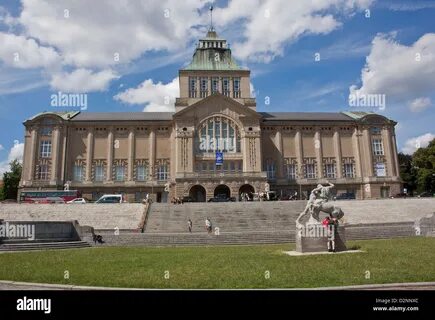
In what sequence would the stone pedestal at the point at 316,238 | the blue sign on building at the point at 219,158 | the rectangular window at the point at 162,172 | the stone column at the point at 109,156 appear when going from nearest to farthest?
1. the stone pedestal at the point at 316,238
2. the blue sign on building at the point at 219,158
3. the stone column at the point at 109,156
4. the rectangular window at the point at 162,172

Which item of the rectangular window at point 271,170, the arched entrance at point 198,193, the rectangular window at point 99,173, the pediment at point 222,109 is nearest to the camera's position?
the arched entrance at point 198,193

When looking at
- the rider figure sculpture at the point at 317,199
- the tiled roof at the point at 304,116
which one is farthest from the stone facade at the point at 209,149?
the rider figure sculpture at the point at 317,199

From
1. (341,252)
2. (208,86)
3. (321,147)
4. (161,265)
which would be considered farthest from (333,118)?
(161,265)

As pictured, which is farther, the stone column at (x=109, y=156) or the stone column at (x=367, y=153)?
the stone column at (x=367, y=153)

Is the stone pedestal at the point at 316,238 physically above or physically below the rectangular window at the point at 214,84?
below

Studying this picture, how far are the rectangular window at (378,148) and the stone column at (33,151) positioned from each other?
60.6 metres

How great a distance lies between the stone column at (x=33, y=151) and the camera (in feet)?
210

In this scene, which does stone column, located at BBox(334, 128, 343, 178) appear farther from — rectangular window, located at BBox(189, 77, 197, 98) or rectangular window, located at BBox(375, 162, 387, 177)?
rectangular window, located at BBox(189, 77, 197, 98)

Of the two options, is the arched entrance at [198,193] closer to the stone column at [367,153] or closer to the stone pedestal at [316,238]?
the stone column at [367,153]

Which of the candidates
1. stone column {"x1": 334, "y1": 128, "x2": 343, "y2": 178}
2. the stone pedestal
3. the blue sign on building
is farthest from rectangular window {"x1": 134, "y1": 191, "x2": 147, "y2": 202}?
the stone pedestal

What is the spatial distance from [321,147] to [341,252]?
177 feet

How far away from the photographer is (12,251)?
23484mm

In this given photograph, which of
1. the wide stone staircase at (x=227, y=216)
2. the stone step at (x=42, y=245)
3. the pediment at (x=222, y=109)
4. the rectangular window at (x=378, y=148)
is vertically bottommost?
the stone step at (x=42, y=245)

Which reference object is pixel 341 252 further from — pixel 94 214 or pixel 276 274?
pixel 94 214
